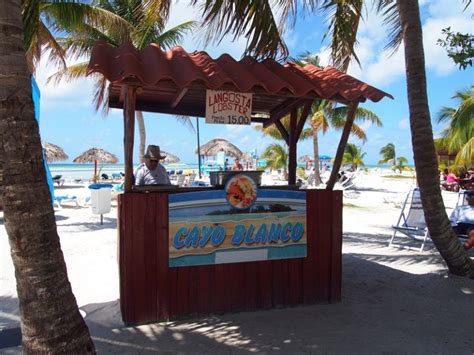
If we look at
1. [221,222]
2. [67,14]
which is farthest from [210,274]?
[67,14]

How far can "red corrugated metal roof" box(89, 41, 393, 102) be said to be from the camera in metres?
3.93

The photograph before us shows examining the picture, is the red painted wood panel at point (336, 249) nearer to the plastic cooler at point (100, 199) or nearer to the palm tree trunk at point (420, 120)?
the palm tree trunk at point (420, 120)

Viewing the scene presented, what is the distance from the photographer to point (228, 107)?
15.6 feet

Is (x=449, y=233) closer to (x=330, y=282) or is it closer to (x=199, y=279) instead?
(x=330, y=282)

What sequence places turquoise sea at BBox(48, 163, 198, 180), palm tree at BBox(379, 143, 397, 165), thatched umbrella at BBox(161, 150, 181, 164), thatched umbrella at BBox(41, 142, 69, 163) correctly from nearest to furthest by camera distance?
1. thatched umbrella at BBox(41, 142, 69, 163)
2. thatched umbrella at BBox(161, 150, 181, 164)
3. turquoise sea at BBox(48, 163, 198, 180)
4. palm tree at BBox(379, 143, 397, 165)

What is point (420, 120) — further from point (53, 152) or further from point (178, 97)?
point (53, 152)

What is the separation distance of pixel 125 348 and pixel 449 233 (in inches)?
167

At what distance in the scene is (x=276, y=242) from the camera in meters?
4.76

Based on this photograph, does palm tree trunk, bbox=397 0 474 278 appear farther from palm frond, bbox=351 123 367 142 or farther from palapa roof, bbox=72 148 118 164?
palapa roof, bbox=72 148 118 164

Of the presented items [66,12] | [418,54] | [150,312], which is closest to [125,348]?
[150,312]

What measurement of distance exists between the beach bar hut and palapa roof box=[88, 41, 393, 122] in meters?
0.01

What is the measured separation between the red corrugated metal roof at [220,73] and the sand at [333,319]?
2300 millimetres

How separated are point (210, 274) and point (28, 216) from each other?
8.18 ft

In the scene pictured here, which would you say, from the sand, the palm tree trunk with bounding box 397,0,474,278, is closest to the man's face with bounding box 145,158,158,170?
the sand
